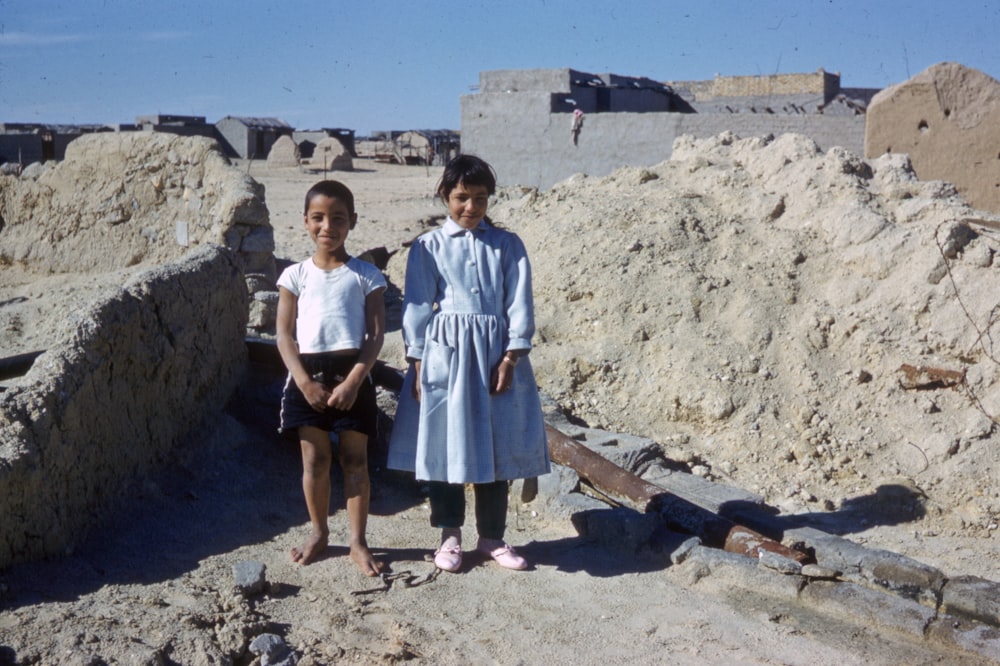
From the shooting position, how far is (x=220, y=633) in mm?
2719

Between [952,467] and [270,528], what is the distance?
11.3 ft

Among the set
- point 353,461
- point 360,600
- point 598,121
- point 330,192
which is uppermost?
point 598,121

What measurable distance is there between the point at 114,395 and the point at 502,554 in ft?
4.88

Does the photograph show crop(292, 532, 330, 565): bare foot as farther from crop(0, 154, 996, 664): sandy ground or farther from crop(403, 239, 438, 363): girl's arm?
crop(403, 239, 438, 363): girl's arm

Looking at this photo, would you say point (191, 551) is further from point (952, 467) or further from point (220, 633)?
point (952, 467)

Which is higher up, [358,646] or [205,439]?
[205,439]

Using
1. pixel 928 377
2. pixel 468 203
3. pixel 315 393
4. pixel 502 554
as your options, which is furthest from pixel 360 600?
pixel 928 377

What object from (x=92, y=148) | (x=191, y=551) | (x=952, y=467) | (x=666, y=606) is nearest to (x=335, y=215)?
(x=191, y=551)

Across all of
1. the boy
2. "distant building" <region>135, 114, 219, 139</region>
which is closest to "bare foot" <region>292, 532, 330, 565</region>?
the boy

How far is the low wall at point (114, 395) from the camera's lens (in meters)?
2.97

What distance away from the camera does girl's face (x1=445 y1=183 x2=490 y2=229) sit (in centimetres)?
331

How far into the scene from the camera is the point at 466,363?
325 centimetres

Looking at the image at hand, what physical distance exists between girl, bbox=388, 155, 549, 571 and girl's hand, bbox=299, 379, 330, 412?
1.03 ft

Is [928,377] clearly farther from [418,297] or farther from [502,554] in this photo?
[418,297]
